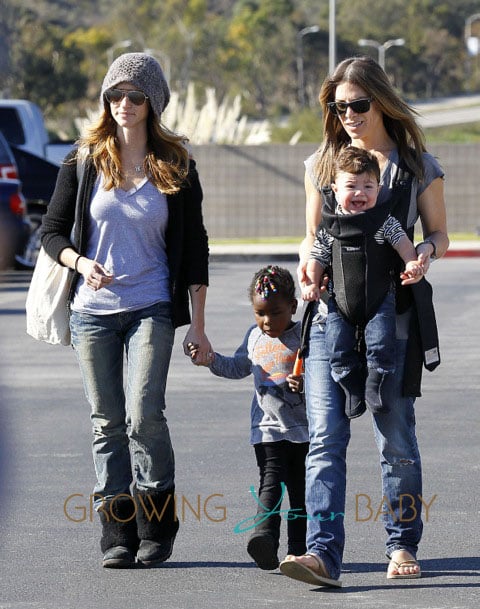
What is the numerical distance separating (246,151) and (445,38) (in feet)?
202

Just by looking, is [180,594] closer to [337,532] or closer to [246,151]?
[337,532]

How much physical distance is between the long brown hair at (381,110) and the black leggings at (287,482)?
3.16ft

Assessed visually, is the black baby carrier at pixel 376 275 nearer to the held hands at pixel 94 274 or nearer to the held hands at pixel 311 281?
the held hands at pixel 311 281

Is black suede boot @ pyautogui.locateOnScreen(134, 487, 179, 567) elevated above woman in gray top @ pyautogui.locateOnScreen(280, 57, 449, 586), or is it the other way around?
woman in gray top @ pyautogui.locateOnScreen(280, 57, 449, 586)

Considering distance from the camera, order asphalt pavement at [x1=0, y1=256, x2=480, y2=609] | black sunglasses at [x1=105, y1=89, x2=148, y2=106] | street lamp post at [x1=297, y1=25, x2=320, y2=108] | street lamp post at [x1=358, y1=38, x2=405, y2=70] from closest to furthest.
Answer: asphalt pavement at [x1=0, y1=256, x2=480, y2=609] → black sunglasses at [x1=105, y1=89, x2=148, y2=106] → street lamp post at [x1=358, y1=38, x2=405, y2=70] → street lamp post at [x1=297, y1=25, x2=320, y2=108]

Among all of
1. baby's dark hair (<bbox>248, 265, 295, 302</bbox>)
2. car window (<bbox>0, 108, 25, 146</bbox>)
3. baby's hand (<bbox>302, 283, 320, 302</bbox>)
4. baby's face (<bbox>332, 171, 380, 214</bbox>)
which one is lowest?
car window (<bbox>0, 108, 25, 146</bbox>)

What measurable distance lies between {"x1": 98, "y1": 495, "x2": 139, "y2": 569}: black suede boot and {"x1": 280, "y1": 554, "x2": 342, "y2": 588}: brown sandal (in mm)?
684

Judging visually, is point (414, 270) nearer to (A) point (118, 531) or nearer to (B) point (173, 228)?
(B) point (173, 228)

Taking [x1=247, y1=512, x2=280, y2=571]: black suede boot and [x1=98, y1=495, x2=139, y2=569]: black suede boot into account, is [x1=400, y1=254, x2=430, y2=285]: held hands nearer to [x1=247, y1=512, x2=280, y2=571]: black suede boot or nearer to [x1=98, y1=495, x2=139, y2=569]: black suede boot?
[x1=247, y1=512, x2=280, y2=571]: black suede boot

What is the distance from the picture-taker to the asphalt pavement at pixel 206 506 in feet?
15.6

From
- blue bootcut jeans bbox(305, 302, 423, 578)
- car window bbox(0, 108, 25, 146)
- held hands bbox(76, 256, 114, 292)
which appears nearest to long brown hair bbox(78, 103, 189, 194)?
held hands bbox(76, 256, 114, 292)

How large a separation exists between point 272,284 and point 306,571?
1089 mm

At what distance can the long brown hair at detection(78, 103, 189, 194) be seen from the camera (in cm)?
505

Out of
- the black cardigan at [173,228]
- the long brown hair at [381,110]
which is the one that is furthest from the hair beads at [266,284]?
the long brown hair at [381,110]
